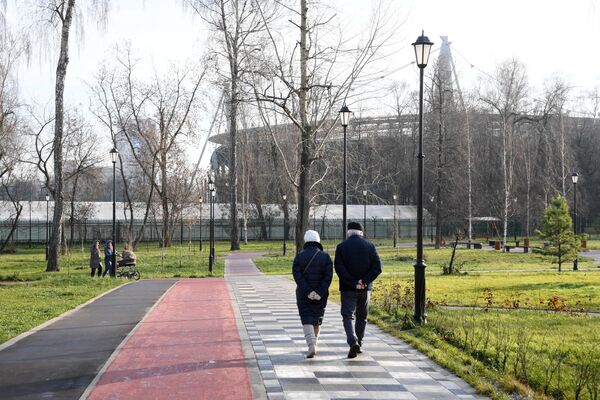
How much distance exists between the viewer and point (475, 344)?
9320mm

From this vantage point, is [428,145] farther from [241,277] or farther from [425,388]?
[425,388]

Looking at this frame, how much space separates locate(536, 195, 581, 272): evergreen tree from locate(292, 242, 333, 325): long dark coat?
21409 mm

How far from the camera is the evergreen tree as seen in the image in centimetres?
2812

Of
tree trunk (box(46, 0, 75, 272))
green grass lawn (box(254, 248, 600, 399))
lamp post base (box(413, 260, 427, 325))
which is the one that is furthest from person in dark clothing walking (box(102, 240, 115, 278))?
lamp post base (box(413, 260, 427, 325))

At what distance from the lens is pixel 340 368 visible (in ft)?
27.2

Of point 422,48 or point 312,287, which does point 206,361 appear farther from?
point 422,48

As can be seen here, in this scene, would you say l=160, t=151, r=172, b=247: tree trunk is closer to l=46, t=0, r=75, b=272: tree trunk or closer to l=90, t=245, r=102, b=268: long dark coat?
l=46, t=0, r=75, b=272: tree trunk

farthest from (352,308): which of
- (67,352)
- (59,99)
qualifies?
(59,99)

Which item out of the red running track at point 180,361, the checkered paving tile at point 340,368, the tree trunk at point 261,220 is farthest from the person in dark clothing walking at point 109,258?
the tree trunk at point 261,220

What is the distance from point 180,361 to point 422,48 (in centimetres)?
686

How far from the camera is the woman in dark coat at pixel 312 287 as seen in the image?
8938mm

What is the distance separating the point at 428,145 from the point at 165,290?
42607 millimetres

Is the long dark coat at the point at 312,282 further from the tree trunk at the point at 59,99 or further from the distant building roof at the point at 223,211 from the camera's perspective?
the distant building roof at the point at 223,211

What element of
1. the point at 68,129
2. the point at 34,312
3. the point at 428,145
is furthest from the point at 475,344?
the point at 428,145
